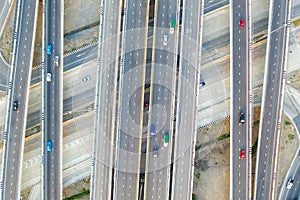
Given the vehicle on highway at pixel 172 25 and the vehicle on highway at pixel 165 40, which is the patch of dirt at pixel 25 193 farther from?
the vehicle on highway at pixel 172 25

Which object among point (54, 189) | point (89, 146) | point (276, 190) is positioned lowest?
point (276, 190)

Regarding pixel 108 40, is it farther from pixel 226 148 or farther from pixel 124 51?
pixel 226 148

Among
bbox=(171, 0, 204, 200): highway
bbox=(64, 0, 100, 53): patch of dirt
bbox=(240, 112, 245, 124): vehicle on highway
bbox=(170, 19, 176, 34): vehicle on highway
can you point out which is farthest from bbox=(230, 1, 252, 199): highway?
bbox=(64, 0, 100, 53): patch of dirt

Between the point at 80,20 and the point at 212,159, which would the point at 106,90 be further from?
the point at 212,159

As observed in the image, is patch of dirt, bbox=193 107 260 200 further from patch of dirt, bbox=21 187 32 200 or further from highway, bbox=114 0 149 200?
patch of dirt, bbox=21 187 32 200

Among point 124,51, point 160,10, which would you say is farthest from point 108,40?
point 160,10

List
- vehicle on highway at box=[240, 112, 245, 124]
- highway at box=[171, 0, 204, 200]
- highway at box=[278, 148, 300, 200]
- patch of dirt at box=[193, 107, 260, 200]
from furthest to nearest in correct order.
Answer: patch of dirt at box=[193, 107, 260, 200] → highway at box=[278, 148, 300, 200] → vehicle on highway at box=[240, 112, 245, 124] → highway at box=[171, 0, 204, 200]
